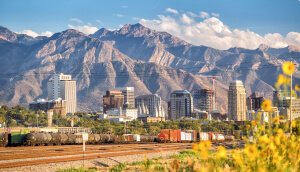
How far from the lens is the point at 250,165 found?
1277 centimetres

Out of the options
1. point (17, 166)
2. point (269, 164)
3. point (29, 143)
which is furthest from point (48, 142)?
point (269, 164)

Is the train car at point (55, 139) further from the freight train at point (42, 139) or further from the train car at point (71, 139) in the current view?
the train car at point (71, 139)

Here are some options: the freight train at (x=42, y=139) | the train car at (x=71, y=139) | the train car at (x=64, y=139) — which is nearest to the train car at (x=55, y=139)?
the freight train at (x=42, y=139)

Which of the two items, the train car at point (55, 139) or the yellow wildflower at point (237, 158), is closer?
the yellow wildflower at point (237, 158)

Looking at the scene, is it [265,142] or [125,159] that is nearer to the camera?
[265,142]

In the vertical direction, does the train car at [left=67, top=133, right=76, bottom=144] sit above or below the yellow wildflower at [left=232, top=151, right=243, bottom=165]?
below

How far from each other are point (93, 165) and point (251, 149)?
2908 centimetres

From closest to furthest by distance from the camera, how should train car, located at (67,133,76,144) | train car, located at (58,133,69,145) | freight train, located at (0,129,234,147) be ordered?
freight train, located at (0,129,234,147)
train car, located at (58,133,69,145)
train car, located at (67,133,76,144)

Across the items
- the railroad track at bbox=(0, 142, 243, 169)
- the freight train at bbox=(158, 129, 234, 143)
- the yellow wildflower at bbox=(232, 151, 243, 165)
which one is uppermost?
the yellow wildflower at bbox=(232, 151, 243, 165)

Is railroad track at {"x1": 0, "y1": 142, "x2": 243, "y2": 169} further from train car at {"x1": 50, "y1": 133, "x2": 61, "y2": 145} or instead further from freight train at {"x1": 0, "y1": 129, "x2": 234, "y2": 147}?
train car at {"x1": 50, "y1": 133, "x2": 61, "y2": 145}

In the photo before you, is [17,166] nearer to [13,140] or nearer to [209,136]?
[13,140]

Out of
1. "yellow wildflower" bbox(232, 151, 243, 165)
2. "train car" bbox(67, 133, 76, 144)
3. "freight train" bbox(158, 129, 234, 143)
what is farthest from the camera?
"freight train" bbox(158, 129, 234, 143)

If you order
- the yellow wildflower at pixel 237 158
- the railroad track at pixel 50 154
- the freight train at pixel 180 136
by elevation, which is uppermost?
the yellow wildflower at pixel 237 158

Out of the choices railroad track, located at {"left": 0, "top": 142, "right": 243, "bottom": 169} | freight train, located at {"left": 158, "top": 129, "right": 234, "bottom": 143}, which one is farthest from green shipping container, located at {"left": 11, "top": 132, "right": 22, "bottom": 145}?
freight train, located at {"left": 158, "top": 129, "right": 234, "bottom": 143}
